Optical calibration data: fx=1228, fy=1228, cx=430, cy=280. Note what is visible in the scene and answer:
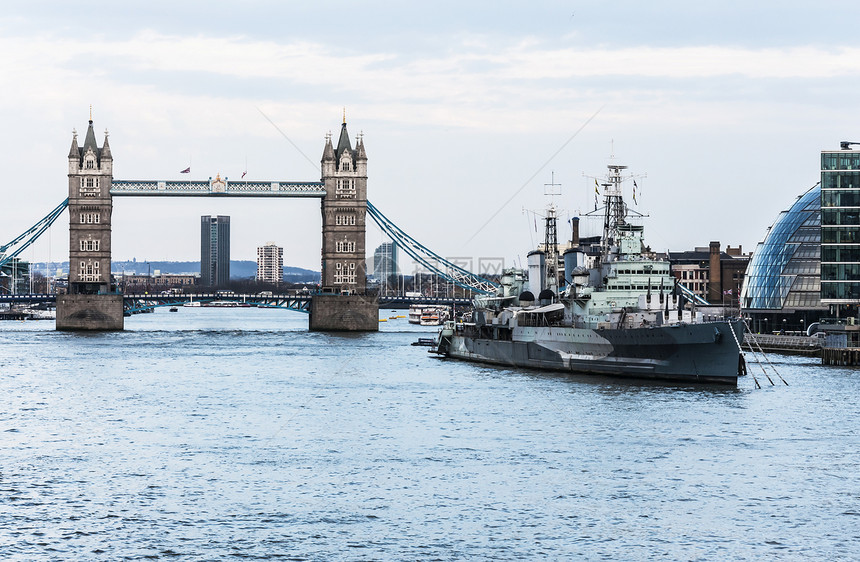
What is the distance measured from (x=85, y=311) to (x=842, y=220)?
263 feet

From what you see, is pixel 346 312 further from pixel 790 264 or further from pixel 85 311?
pixel 790 264

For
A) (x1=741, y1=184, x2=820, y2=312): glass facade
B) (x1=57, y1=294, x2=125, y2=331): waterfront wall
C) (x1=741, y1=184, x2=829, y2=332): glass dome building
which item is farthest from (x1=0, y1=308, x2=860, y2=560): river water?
(x1=57, y1=294, x2=125, y2=331): waterfront wall

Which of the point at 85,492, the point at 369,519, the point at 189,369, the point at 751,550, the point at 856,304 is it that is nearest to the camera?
the point at 751,550

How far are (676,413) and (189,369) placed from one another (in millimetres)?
37381

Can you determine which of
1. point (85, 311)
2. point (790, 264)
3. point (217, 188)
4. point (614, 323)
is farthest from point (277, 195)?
point (614, 323)

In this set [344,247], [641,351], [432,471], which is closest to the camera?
[432,471]

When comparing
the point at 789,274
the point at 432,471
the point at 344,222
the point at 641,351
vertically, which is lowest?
the point at 432,471

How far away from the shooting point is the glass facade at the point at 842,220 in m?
89.1

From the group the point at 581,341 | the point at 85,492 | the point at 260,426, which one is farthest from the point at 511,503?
the point at 581,341

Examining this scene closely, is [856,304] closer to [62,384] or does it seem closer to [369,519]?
[62,384]

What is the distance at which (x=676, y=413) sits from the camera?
155 ft

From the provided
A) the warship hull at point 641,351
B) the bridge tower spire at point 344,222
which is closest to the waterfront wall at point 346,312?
the bridge tower spire at point 344,222

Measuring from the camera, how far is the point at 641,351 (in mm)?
57969

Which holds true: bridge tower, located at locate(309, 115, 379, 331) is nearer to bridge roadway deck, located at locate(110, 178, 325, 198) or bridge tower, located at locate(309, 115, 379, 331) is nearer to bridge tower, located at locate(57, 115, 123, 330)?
bridge roadway deck, located at locate(110, 178, 325, 198)
